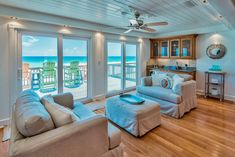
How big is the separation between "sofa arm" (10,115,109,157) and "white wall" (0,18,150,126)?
241cm

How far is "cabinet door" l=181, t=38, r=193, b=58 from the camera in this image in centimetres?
525

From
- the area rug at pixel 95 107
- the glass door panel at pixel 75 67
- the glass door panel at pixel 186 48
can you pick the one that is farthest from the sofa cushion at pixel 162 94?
the glass door panel at pixel 186 48

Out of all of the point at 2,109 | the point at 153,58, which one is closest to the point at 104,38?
the point at 153,58

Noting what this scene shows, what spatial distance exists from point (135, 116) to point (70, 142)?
1371mm

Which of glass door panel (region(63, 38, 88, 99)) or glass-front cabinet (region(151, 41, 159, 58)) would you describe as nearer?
glass door panel (region(63, 38, 88, 99))

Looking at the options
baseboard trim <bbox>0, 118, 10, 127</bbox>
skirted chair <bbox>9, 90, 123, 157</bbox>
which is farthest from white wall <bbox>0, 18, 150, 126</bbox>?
skirted chair <bbox>9, 90, 123, 157</bbox>

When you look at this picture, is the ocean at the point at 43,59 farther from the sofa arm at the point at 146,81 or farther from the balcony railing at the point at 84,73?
the sofa arm at the point at 146,81

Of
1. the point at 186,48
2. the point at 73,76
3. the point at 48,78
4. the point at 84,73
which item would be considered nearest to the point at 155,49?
the point at 186,48

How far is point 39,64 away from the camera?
3736 millimetres

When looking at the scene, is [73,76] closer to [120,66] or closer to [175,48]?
[120,66]

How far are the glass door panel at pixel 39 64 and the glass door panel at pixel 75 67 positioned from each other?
1.06 ft

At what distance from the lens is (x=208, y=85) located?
5.03 m

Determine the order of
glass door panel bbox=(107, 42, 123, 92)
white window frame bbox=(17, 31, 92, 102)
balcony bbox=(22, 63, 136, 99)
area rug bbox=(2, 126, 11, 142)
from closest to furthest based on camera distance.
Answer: area rug bbox=(2, 126, 11, 142)
white window frame bbox=(17, 31, 92, 102)
balcony bbox=(22, 63, 136, 99)
glass door panel bbox=(107, 42, 123, 92)

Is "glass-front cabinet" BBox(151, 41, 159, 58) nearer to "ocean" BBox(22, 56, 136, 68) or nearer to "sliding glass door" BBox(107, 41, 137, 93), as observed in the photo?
"sliding glass door" BBox(107, 41, 137, 93)
